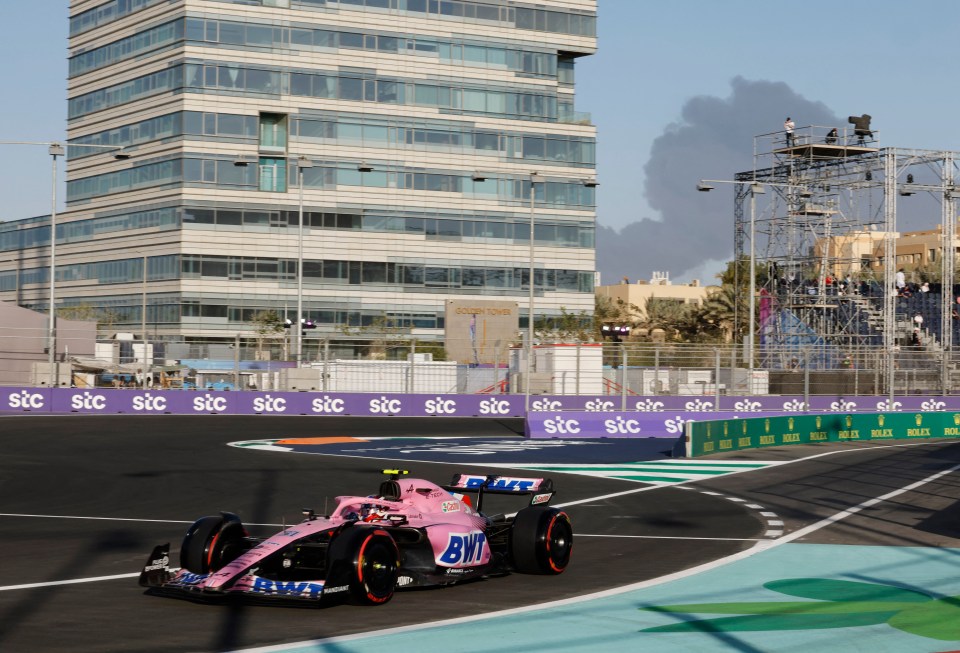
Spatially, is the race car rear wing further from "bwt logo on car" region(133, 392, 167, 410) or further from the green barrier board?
"bwt logo on car" region(133, 392, 167, 410)

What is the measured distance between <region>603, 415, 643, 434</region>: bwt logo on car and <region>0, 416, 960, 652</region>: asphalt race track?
5346 millimetres

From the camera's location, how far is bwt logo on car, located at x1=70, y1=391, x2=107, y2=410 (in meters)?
38.1

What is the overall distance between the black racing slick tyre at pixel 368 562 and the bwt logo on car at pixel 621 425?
24.6 m

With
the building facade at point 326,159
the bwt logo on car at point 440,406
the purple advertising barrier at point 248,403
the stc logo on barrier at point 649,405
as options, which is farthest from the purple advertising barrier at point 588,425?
the building facade at point 326,159

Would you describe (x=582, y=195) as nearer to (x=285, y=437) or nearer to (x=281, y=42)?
(x=281, y=42)

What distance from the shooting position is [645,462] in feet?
Result: 91.0

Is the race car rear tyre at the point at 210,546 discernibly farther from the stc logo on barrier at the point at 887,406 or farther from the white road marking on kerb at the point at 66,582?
the stc logo on barrier at the point at 887,406

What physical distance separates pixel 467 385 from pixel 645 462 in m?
17.0

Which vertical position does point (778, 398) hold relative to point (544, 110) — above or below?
below

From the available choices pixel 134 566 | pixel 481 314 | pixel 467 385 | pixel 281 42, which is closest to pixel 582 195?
pixel 481 314

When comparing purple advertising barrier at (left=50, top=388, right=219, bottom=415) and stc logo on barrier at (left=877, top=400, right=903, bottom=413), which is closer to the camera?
purple advertising barrier at (left=50, top=388, right=219, bottom=415)

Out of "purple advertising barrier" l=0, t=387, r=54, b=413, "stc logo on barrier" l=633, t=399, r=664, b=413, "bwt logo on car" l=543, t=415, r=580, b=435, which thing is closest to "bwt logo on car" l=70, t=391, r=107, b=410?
"purple advertising barrier" l=0, t=387, r=54, b=413

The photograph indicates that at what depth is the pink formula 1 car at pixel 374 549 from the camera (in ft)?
34.5

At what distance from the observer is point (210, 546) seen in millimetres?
11172
